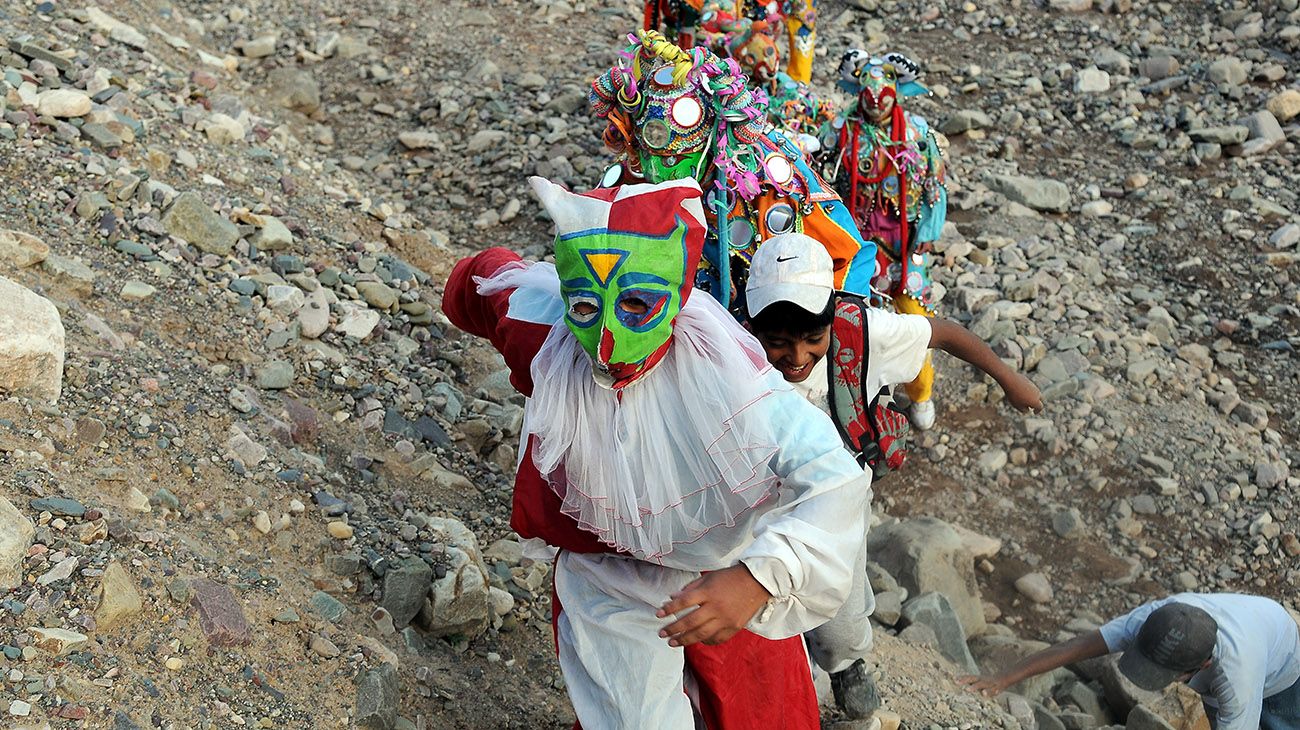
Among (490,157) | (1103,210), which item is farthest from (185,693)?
(1103,210)

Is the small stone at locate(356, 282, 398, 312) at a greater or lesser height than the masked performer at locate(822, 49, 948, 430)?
lesser

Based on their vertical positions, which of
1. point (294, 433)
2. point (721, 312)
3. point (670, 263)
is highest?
point (670, 263)

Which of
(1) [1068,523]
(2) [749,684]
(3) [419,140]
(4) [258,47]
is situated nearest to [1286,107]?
(1) [1068,523]

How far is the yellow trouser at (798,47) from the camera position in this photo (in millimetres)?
7176

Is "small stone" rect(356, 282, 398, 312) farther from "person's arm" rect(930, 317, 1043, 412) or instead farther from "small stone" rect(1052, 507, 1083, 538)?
"small stone" rect(1052, 507, 1083, 538)

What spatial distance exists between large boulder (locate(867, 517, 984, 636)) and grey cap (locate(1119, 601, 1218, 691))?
34.2 inches

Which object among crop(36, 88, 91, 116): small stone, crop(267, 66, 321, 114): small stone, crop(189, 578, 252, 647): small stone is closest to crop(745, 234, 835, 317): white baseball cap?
crop(189, 578, 252, 647): small stone

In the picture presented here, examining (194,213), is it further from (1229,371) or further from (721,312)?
(1229,371)

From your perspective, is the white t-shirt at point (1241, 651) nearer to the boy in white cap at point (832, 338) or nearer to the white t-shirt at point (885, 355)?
the boy in white cap at point (832, 338)

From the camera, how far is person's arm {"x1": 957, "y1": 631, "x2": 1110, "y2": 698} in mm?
4246

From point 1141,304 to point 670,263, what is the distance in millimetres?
5411

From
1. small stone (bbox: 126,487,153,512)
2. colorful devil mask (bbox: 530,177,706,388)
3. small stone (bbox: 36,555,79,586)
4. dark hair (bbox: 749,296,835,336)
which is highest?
colorful devil mask (bbox: 530,177,706,388)

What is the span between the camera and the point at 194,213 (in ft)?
15.8

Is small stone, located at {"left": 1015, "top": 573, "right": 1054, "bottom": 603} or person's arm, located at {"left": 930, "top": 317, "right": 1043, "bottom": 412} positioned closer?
person's arm, located at {"left": 930, "top": 317, "right": 1043, "bottom": 412}
